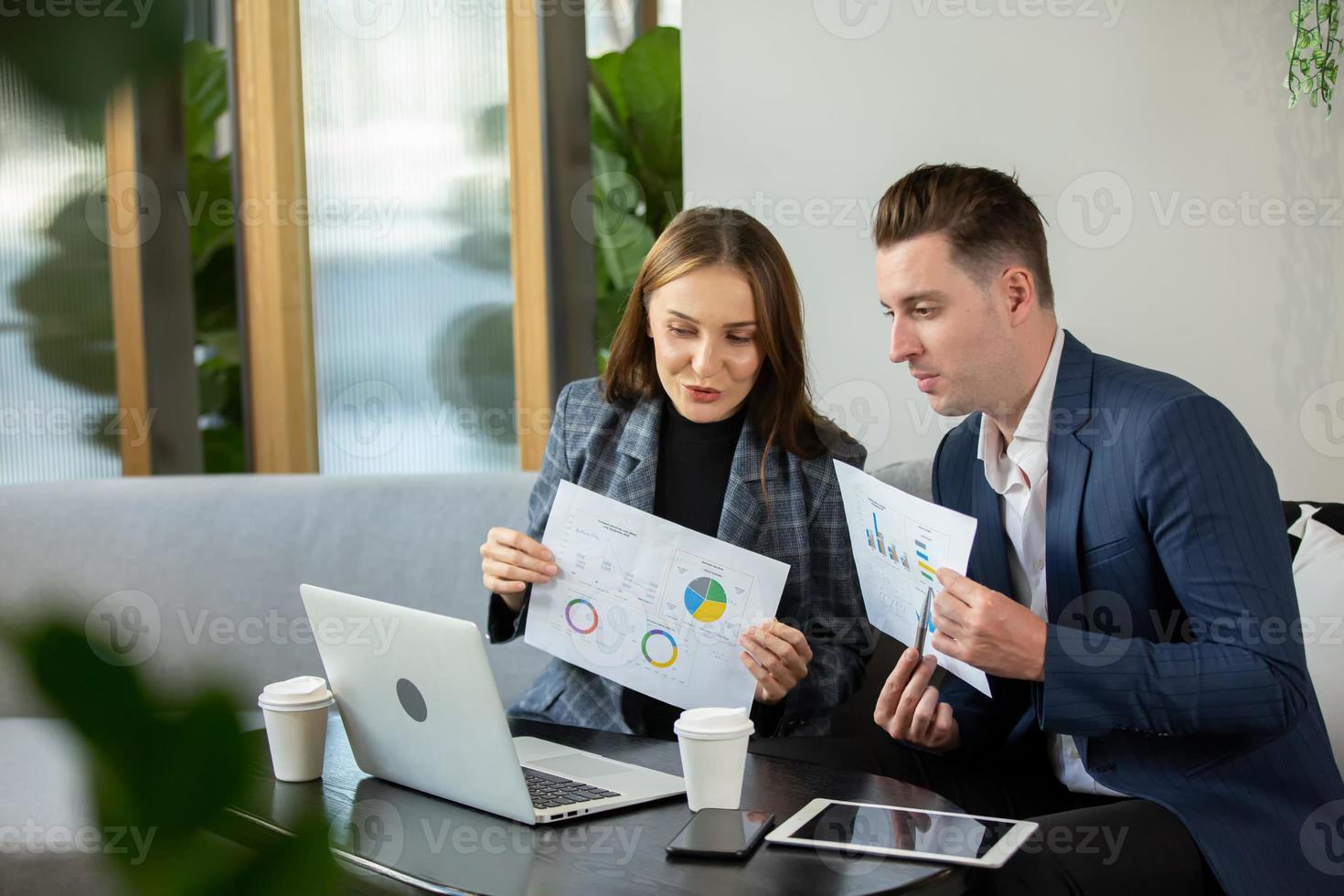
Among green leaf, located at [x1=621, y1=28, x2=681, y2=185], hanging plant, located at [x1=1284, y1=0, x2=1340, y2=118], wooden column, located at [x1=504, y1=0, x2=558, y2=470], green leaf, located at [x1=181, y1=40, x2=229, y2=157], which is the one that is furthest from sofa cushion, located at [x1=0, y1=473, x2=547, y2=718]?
green leaf, located at [x1=181, y1=40, x2=229, y2=157]

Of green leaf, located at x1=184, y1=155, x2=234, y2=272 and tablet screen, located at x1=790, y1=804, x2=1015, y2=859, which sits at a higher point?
green leaf, located at x1=184, y1=155, x2=234, y2=272

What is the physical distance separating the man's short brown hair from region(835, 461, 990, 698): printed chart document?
0.33 metres

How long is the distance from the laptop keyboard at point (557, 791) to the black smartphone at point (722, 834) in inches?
5.1

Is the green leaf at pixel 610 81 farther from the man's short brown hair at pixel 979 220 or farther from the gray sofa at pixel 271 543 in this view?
the man's short brown hair at pixel 979 220

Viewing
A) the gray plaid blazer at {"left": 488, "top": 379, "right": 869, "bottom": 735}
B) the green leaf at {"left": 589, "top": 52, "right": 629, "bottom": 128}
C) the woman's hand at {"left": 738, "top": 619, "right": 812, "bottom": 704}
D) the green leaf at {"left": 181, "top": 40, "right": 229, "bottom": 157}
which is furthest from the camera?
the green leaf at {"left": 589, "top": 52, "right": 629, "bottom": 128}

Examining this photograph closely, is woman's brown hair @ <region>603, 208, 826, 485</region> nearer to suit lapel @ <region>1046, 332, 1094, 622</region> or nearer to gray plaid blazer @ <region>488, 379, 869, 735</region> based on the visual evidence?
gray plaid blazer @ <region>488, 379, 869, 735</region>

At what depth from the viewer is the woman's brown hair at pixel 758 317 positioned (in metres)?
1.90

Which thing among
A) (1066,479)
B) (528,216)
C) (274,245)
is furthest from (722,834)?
(274,245)

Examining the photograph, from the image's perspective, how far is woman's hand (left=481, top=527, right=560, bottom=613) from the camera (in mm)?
1671

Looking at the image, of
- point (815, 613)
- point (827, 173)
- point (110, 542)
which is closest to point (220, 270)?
point (110, 542)

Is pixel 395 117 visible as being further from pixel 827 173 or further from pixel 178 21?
pixel 178 21

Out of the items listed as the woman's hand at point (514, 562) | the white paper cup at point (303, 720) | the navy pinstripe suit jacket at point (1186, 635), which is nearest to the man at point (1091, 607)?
the navy pinstripe suit jacket at point (1186, 635)

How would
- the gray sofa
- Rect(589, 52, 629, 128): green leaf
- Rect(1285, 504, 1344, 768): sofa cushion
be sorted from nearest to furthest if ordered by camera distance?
Rect(1285, 504, 1344, 768): sofa cushion < the gray sofa < Rect(589, 52, 629, 128): green leaf

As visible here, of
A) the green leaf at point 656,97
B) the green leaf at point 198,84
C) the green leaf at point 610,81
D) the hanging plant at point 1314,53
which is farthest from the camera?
the green leaf at point 610,81
